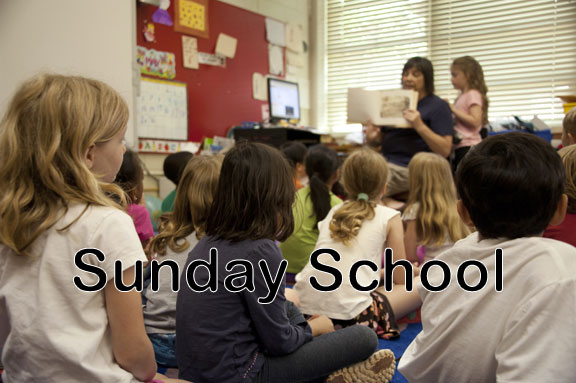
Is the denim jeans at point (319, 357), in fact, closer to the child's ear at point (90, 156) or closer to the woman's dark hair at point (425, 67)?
the child's ear at point (90, 156)

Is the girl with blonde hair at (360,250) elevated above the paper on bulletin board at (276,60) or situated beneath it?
situated beneath

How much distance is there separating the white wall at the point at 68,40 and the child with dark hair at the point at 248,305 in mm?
1677

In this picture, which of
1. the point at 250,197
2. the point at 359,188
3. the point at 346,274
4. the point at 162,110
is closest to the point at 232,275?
the point at 250,197

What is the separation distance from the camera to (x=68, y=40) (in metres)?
2.71

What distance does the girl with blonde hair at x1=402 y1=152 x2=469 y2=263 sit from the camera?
2.05 metres

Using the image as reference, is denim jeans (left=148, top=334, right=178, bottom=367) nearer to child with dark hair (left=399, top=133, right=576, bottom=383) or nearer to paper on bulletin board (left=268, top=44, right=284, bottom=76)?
child with dark hair (left=399, top=133, right=576, bottom=383)

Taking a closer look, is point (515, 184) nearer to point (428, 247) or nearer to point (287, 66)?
point (428, 247)

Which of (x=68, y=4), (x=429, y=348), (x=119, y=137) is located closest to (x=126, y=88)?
(x=68, y=4)

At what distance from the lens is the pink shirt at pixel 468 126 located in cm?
319

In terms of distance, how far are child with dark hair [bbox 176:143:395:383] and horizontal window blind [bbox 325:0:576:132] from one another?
346cm

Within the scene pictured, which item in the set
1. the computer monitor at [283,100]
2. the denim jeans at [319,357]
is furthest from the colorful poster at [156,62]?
the denim jeans at [319,357]

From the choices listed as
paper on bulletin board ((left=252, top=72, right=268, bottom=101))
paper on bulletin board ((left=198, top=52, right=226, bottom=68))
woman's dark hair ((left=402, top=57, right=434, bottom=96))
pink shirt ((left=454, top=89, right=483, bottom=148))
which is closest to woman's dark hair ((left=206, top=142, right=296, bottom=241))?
woman's dark hair ((left=402, top=57, right=434, bottom=96))

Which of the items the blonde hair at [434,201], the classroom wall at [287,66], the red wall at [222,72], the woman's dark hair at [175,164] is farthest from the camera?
the red wall at [222,72]

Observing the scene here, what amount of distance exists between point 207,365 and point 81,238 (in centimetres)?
45
